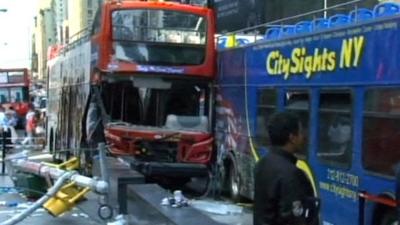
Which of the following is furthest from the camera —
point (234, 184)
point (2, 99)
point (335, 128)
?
point (2, 99)

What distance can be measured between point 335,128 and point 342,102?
1.15 feet

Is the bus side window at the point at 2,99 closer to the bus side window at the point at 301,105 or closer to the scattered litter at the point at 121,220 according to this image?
the bus side window at the point at 301,105

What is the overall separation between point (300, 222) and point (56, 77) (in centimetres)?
2118

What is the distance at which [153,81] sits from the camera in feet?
52.4

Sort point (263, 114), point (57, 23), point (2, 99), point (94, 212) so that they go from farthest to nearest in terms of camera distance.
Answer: point (57, 23) < point (2, 99) < point (263, 114) < point (94, 212)

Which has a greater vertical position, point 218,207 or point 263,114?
point 263,114

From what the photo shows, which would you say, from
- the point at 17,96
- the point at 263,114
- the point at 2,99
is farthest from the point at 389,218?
the point at 17,96

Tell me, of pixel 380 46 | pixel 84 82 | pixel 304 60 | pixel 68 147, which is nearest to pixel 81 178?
pixel 304 60

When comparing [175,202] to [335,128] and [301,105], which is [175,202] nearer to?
[335,128]

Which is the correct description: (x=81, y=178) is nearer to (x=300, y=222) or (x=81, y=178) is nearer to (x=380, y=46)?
(x=380, y=46)

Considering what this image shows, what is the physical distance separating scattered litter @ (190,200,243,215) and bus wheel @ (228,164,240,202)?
32cm

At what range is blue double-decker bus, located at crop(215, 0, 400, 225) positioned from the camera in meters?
8.39

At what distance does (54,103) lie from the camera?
82.9 feet

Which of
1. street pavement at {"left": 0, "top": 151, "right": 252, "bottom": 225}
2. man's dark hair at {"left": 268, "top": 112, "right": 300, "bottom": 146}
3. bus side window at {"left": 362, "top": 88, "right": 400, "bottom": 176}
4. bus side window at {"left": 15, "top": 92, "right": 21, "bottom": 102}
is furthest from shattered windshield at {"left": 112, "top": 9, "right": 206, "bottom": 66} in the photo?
bus side window at {"left": 15, "top": 92, "right": 21, "bottom": 102}
